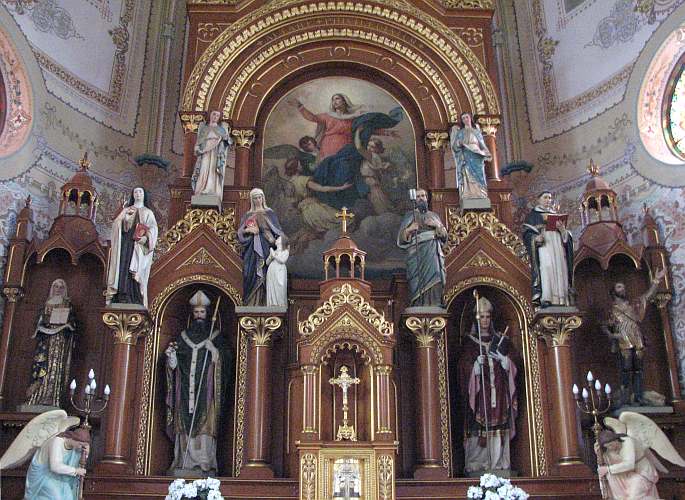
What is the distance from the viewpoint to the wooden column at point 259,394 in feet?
42.7

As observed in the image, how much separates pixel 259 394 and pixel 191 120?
5.76m

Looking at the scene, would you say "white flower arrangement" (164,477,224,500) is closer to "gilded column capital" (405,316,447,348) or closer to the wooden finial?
"gilded column capital" (405,316,447,348)

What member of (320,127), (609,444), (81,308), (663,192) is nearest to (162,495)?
(81,308)

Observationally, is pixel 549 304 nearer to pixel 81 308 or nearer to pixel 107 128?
pixel 81 308

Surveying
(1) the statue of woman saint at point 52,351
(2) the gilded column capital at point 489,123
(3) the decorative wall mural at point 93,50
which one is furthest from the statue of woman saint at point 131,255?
(2) the gilded column capital at point 489,123

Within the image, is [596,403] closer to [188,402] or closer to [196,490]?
[188,402]

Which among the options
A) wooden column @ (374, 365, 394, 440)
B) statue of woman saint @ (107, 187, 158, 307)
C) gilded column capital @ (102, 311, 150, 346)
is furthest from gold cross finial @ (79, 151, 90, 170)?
wooden column @ (374, 365, 394, 440)

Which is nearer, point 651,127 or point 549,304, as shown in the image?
point 549,304

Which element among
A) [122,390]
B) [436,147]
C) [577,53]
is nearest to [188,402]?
[122,390]

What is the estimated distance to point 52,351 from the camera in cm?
1395

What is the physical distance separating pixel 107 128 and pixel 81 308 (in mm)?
4470

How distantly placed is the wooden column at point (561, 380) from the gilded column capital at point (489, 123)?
4351 mm

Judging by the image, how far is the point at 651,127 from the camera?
16.3 meters

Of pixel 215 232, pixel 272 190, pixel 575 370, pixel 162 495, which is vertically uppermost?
pixel 272 190
